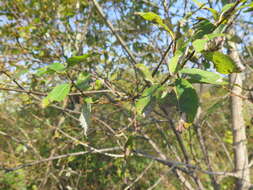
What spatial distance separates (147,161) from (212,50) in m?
3.65

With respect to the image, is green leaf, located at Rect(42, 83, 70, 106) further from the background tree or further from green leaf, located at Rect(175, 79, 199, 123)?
green leaf, located at Rect(175, 79, 199, 123)

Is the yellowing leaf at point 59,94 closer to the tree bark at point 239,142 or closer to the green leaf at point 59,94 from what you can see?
the green leaf at point 59,94

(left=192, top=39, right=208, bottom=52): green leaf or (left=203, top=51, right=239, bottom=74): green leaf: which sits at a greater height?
(left=192, top=39, right=208, bottom=52): green leaf

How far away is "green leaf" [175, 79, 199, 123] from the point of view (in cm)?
39

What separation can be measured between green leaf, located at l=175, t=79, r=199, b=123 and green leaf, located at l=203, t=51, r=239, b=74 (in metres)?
0.07

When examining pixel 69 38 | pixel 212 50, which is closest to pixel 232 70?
pixel 212 50

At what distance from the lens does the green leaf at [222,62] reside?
1.29 feet

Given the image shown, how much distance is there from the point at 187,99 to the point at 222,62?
10 cm

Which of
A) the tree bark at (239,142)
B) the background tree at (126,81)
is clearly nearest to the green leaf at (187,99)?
the background tree at (126,81)

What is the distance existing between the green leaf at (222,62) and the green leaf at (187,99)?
0.07 m

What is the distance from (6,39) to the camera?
2.13 metres

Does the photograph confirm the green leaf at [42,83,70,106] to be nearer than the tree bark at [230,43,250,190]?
Yes

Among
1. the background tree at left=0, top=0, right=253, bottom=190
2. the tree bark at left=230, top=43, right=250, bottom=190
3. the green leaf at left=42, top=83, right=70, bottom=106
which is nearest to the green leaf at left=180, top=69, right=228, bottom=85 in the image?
the background tree at left=0, top=0, right=253, bottom=190

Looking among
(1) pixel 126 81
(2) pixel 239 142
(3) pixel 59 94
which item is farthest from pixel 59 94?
(2) pixel 239 142
